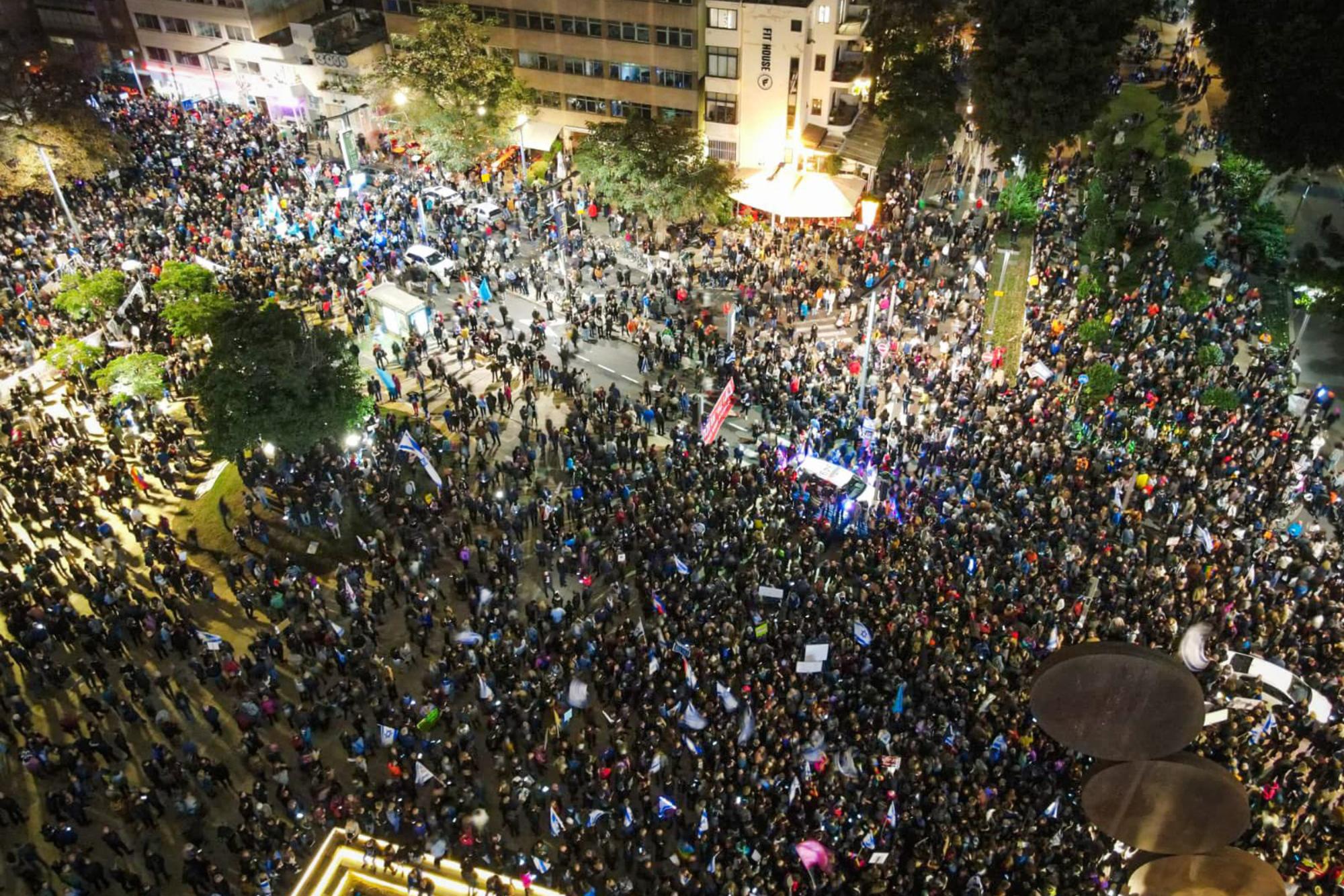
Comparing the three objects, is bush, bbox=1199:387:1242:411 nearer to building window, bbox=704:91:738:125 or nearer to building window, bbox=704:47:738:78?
building window, bbox=704:91:738:125

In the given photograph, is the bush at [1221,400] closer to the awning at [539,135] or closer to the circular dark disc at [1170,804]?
the circular dark disc at [1170,804]

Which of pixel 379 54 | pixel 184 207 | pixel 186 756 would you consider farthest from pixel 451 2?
pixel 186 756

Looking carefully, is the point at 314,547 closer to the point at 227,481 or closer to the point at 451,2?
the point at 227,481

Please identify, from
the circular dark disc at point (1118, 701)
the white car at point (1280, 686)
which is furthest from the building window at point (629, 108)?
the circular dark disc at point (1118, 701)

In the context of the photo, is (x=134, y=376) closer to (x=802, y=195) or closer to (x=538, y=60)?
(x=802, y=195)

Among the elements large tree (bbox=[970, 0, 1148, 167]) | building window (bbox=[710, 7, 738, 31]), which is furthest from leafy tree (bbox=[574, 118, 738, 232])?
large tree (bbox=[970, 0, 1148, 167])

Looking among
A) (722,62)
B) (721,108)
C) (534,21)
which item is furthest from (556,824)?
(534,21)
